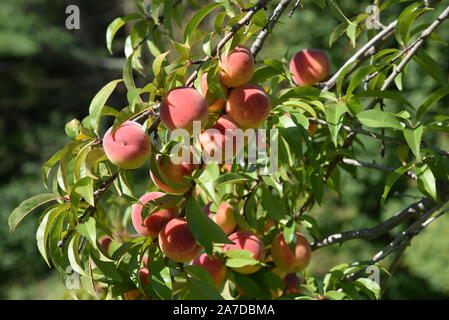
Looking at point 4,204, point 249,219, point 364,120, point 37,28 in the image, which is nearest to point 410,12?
point 364,120

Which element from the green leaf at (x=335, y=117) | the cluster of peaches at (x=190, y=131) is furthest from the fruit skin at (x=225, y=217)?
the green leaf at (x=335, y=117)

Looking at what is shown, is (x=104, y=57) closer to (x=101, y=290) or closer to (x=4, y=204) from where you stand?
(x=4, y=204)

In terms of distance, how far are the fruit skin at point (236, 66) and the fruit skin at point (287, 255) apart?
0.89 feet

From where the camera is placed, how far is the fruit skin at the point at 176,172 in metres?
0.62

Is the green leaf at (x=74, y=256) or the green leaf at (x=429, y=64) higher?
the green leaf at (x=429, y=64)

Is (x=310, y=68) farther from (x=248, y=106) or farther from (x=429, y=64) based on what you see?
(x=248, y=106)

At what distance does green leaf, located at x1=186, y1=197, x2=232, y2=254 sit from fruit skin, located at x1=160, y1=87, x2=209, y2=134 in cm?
9

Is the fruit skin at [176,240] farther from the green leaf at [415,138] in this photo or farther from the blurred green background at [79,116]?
the blurred green background at [79,116]

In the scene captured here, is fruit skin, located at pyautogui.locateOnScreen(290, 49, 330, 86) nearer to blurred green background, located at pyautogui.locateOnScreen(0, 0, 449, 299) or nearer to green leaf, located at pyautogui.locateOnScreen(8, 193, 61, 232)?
blurred green background, located at pyautogui.locateOnScreen(0, 0, 449, 299)

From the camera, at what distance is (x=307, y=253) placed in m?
0.83

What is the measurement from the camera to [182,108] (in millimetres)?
560

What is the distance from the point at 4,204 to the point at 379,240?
9.07ft

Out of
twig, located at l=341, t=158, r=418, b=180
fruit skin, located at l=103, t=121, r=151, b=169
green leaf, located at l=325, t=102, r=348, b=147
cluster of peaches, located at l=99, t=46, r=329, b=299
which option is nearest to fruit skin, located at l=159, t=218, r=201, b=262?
cluster of peaches, located at l=99, t=46, r=329, b=299

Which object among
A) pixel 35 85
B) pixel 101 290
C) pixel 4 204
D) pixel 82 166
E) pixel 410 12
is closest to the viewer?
pixel 82 166
